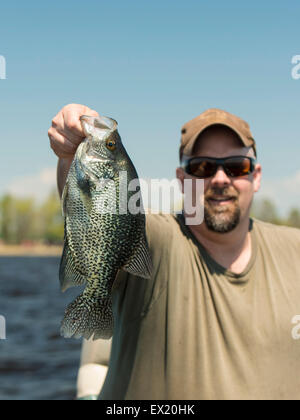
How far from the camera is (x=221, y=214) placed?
3932 mm

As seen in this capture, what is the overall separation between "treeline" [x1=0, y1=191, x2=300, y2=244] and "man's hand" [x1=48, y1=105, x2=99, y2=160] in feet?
288

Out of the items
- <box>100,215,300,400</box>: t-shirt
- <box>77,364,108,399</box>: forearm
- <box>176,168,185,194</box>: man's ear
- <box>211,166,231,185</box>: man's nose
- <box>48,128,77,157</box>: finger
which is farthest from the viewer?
<box>77,364,108,399</box>: forearm

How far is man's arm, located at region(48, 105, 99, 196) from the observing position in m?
2.95

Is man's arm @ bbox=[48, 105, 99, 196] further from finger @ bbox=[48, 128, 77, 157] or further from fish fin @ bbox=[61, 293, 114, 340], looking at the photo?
fish fin @ bbox=[61, 293, 114, 340]

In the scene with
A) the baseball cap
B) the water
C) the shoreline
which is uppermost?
the baseball cap

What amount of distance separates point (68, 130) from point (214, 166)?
1.39 m

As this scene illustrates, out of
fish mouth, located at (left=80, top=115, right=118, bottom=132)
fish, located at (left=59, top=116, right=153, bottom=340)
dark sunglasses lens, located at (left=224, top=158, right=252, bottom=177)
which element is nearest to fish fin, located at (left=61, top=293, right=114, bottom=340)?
fish, located at (left=59, top=116, right=153, bottom=340)

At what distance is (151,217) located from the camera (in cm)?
376

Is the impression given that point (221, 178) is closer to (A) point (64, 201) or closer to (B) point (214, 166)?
(B) point (214, 166)

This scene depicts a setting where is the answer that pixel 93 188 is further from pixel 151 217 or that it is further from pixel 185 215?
pixel 185 215

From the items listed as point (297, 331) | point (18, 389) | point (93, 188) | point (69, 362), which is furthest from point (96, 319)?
point (69, 362)

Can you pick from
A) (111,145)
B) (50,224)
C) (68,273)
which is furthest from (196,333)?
(50,224)

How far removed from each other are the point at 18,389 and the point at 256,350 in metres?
7.95

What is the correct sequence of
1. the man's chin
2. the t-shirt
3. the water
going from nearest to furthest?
the t-shirt → the man's chin → the water
